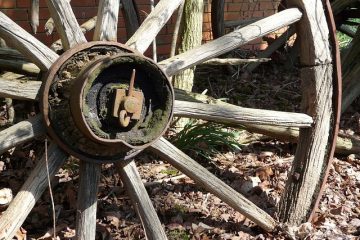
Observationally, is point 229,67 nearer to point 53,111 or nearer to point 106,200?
point 106,200

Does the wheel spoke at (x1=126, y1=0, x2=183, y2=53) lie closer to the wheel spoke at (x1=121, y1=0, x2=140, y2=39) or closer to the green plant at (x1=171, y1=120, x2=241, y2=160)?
the green plant at (x1=171, y1=120, x2=241, y2=160)

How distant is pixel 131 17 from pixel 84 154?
6.08ft

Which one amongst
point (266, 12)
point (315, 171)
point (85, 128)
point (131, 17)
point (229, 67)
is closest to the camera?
point (85, 128)

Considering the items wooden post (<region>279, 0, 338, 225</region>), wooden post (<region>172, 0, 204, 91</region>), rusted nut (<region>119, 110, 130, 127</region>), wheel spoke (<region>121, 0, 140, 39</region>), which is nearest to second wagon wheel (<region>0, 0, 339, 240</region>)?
rusted nut (<region>119, 110, 130, 127</region>)

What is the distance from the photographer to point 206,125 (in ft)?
12.1

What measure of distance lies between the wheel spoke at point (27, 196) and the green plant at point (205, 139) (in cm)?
126

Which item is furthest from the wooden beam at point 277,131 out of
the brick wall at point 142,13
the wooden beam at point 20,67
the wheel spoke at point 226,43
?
the brick wall at point 142,13

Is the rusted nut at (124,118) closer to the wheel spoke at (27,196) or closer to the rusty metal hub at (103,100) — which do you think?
the rusty metal hub at (103,100)

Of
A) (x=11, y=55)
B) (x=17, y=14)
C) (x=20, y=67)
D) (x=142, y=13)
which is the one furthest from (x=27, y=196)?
(x=142, y=13)

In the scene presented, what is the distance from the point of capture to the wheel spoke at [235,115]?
2.65 metres

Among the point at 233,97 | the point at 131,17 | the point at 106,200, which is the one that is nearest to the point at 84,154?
the point at 106,200

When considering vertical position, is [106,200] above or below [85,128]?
below

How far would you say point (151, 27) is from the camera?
262 centimetres

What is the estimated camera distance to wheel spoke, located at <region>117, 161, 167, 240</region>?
256cm
